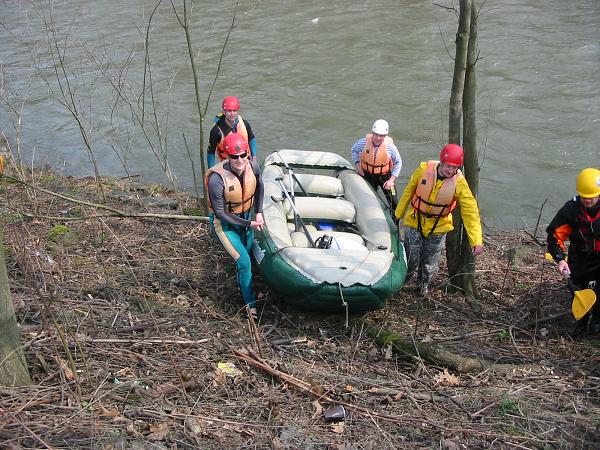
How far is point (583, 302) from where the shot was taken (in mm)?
5500

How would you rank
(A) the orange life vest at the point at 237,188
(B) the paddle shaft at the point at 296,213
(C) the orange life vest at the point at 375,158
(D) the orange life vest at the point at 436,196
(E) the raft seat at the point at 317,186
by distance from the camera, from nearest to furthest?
(A) the orange life vest at the point at 237,188, (D) the orange life vest at the point at 436,196, (B) the paddle shaft at the point at 296,213, (E) the raft seat at the point at 317,186, (C) the orange life vest at the point at 375,158

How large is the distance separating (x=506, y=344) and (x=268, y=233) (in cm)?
243

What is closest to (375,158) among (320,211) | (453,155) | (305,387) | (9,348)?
(320,211)

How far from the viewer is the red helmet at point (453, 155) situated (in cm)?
599

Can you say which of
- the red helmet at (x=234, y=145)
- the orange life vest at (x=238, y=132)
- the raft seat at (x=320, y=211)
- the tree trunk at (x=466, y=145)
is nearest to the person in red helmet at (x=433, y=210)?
the tree trunk at (x=466, y=145)

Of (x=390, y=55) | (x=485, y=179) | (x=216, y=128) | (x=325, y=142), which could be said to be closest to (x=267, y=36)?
(x=390, y=55)

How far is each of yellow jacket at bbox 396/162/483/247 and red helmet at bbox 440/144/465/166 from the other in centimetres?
24

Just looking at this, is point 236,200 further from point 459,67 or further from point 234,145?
point 459,67

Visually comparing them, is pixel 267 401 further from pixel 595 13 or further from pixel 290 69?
pixel 595 13

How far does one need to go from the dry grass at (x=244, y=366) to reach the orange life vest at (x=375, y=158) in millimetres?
1878

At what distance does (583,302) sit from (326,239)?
2377 millimetres

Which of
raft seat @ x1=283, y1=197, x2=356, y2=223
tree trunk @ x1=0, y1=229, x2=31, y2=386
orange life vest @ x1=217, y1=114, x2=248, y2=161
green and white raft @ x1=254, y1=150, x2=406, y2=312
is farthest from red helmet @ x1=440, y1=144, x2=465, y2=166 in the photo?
tree trunk @ x1=0, y1=229, x2=31, y2=386

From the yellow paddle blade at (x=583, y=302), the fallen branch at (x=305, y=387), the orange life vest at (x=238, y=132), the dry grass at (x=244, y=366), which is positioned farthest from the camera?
the orange life vest at (x=238, y=132)

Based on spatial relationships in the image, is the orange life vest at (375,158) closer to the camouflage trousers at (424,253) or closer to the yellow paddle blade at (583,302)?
the camouflage trousers at (424,253)
